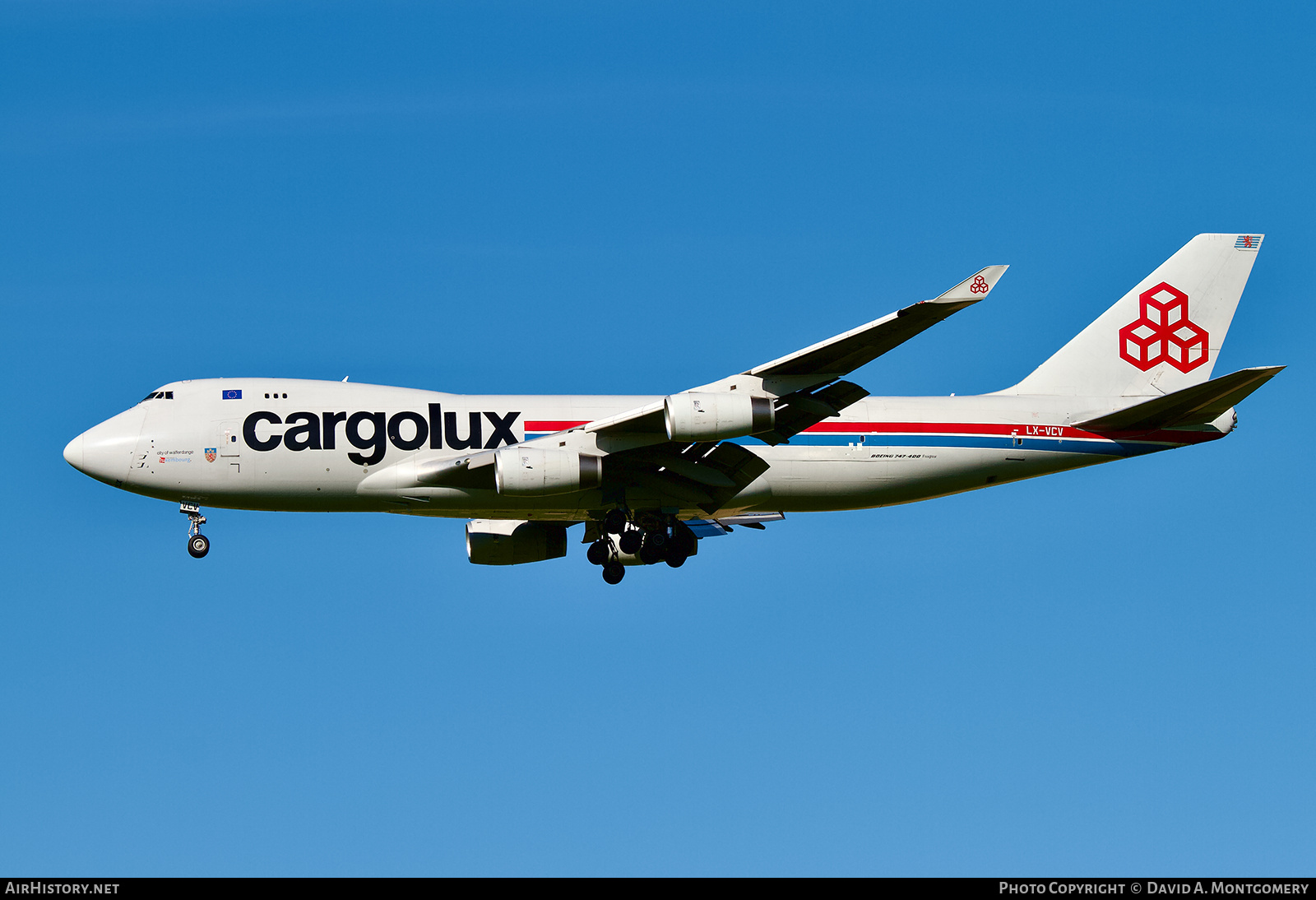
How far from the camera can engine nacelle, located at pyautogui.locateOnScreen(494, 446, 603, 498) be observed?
116 ft

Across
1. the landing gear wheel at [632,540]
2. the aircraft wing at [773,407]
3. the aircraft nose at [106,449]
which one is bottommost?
the landing gear wheel at [632,540]

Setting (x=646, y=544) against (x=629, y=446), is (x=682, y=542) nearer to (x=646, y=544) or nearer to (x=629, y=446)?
(x=646, y=544)

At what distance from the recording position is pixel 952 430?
41.3m

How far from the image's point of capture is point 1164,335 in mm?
44719

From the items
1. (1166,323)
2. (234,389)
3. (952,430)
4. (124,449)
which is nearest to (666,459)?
(952,430)

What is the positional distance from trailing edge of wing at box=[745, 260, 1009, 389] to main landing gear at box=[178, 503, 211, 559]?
48.2ft

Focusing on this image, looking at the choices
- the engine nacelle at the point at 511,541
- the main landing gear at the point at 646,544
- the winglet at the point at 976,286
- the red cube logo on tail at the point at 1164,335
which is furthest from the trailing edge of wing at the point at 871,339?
the red cube logo on tail at the point at 1164,335

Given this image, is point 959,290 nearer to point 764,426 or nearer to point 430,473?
point 764,426

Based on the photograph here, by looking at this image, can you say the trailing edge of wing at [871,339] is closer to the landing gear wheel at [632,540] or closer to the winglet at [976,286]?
the winglet at [976,286]

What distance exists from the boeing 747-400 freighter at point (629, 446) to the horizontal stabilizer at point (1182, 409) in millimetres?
67

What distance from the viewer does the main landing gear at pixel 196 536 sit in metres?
38.6

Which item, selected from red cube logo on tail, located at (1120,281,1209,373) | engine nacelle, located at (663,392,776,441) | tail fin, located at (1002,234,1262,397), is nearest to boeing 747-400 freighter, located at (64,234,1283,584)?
engine nacelle, located at (663,392,776,441)
